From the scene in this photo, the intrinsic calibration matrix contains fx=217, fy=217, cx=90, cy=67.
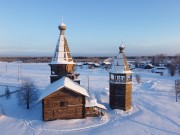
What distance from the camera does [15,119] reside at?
18.0 metres

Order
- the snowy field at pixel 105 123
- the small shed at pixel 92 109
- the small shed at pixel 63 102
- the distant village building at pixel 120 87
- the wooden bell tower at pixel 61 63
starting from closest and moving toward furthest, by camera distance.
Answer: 1. the snowy field at pixel 105 123
2. the small shed at pixel 63 102
3. the small shed at pixel 92 109
4. the distant village building at pixel 120 87
5. the wooden bell tower at pixel 61 63

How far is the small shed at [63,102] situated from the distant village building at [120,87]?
12.5 feet

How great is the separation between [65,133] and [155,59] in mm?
94811

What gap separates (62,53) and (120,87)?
21.3ft

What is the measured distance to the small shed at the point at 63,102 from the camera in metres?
17.6

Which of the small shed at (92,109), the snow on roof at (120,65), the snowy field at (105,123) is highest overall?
the snow on roof at (120,65)

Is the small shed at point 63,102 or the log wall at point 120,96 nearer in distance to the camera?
the small shed at point 63,102

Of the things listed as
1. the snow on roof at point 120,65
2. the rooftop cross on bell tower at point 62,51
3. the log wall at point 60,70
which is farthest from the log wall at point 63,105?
the snow on roof at point 120,65

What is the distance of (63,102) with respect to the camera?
18.0m

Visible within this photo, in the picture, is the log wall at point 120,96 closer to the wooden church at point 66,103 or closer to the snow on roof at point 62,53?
the wooden church at point 66,103

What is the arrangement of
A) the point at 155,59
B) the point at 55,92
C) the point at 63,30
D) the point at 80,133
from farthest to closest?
the point at 155,59 < the point at 63,30 < the point at 55,92 < the point at 80,133

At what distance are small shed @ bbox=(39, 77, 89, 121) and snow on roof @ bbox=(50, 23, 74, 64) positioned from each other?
3.14m

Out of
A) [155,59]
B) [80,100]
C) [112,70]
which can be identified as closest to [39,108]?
[80,100]

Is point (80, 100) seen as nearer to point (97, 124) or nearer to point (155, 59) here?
point (97, 124)
